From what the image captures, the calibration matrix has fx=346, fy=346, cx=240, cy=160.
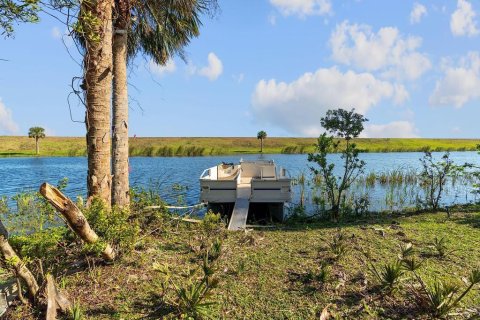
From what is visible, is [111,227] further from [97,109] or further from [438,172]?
[438,172]

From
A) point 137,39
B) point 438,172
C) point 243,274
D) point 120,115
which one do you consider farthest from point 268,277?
point 438,172

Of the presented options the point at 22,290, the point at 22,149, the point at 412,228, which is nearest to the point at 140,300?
the point at 22,290

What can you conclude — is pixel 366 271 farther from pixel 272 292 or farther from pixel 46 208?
pixel 46 208

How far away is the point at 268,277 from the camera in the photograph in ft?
17.5

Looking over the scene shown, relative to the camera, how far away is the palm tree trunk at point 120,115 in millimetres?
7676

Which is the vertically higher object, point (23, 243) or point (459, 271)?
point (23, 243)

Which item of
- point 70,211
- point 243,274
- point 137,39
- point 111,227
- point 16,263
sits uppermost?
point 137,39

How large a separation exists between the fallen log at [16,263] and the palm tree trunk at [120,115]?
3.10 meters

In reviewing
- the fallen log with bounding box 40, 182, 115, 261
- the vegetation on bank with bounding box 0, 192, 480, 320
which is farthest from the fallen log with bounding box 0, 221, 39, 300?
the fallen log with bounding box 40, 182, 115, 261

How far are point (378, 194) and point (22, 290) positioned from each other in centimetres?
1949

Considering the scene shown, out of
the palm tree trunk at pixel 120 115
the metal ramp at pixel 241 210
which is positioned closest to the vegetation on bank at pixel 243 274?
the palm tree trunk at pixel 120 115

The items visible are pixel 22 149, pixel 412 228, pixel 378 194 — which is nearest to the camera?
pixel 412 228

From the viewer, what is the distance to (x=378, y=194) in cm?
2066

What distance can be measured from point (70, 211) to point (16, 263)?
2.72 ft
